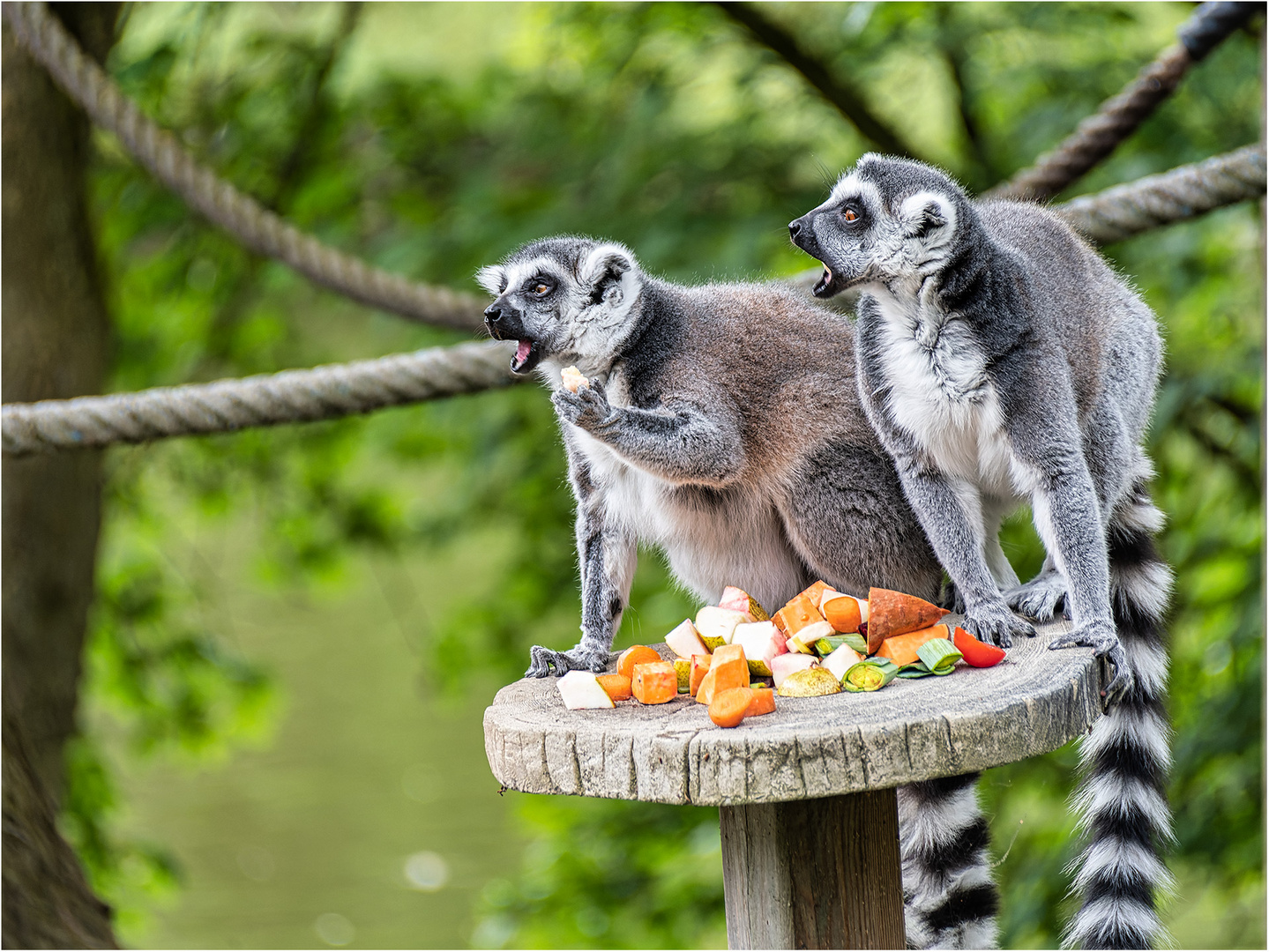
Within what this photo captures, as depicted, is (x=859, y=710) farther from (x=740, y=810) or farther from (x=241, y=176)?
(x=241, y=176)

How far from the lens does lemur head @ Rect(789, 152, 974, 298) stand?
6.66ft

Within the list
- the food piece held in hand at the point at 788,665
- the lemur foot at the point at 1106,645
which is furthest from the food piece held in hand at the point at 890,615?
the lemur foot at the point at 1106,645

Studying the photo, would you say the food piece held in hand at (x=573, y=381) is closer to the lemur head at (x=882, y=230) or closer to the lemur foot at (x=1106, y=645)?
the lemur head at (x=882, y=230)

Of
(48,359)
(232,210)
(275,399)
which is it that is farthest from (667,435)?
(48,359)

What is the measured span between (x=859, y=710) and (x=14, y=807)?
215 cm

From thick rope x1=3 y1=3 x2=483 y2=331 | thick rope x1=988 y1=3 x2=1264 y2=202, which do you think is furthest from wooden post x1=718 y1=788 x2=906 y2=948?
thick rope x1=3 y1=3 x2=483 y2=331

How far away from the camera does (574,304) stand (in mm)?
2375

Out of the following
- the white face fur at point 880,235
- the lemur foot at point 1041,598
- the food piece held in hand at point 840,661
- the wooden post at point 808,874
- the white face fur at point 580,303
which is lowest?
the wooden post at point 808,874

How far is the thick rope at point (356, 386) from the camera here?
114 inches

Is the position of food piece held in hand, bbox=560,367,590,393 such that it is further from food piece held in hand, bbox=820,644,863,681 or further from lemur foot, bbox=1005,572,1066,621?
lemur foot, bbox=1005,572,1066,621

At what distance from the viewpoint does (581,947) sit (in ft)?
14.6

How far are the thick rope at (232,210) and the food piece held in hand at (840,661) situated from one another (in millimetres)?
2060

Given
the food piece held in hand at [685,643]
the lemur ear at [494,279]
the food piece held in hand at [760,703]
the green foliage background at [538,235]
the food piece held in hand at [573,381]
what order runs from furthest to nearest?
the green foliage background at [538,235]
the lemur ear at [494,279]
the food piece held in hand at [573,381]
the food piece held in hand at [685,643]
the food piece held in hand at [760,703]

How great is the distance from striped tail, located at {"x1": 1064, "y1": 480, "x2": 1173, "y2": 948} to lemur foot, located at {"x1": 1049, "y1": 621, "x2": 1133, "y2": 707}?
12.5 inches
